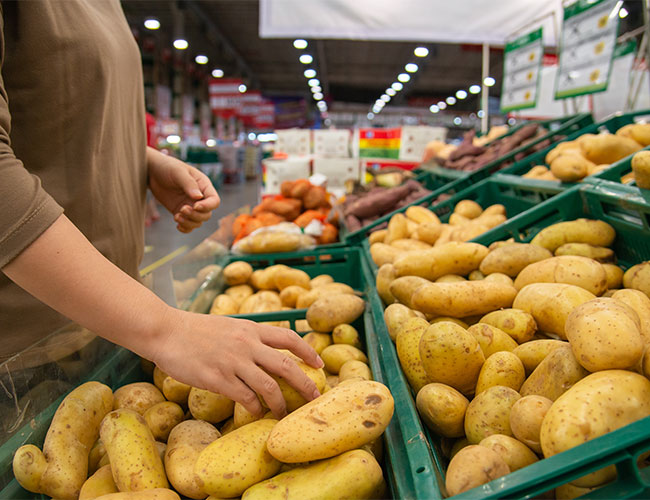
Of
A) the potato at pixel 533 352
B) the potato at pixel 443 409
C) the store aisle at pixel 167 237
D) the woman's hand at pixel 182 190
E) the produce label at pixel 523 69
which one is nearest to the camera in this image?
the potato at pixel 443 409

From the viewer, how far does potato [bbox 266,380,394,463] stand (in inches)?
30.6

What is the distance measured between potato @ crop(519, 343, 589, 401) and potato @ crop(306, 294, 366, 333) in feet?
2.20

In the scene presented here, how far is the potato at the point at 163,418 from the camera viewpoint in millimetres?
1043

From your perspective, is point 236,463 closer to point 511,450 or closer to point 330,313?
point 511,450

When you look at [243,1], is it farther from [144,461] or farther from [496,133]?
[144,461]

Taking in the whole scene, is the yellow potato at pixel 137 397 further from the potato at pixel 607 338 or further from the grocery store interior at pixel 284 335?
the potato at pixel 607 338

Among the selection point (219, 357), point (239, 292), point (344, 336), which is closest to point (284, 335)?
point (219, 357)

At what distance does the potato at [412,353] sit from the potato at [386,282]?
418 mm

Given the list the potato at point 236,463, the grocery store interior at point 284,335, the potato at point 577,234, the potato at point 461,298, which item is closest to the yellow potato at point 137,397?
the grocery store interior at point 284,335

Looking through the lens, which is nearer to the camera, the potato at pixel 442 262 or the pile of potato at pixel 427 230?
the potato at pixel 442 262

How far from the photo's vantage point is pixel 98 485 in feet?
2.84

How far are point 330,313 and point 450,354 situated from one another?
0.60 meters

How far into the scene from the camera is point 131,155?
1.53 metres

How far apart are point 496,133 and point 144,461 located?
15.0 ft
